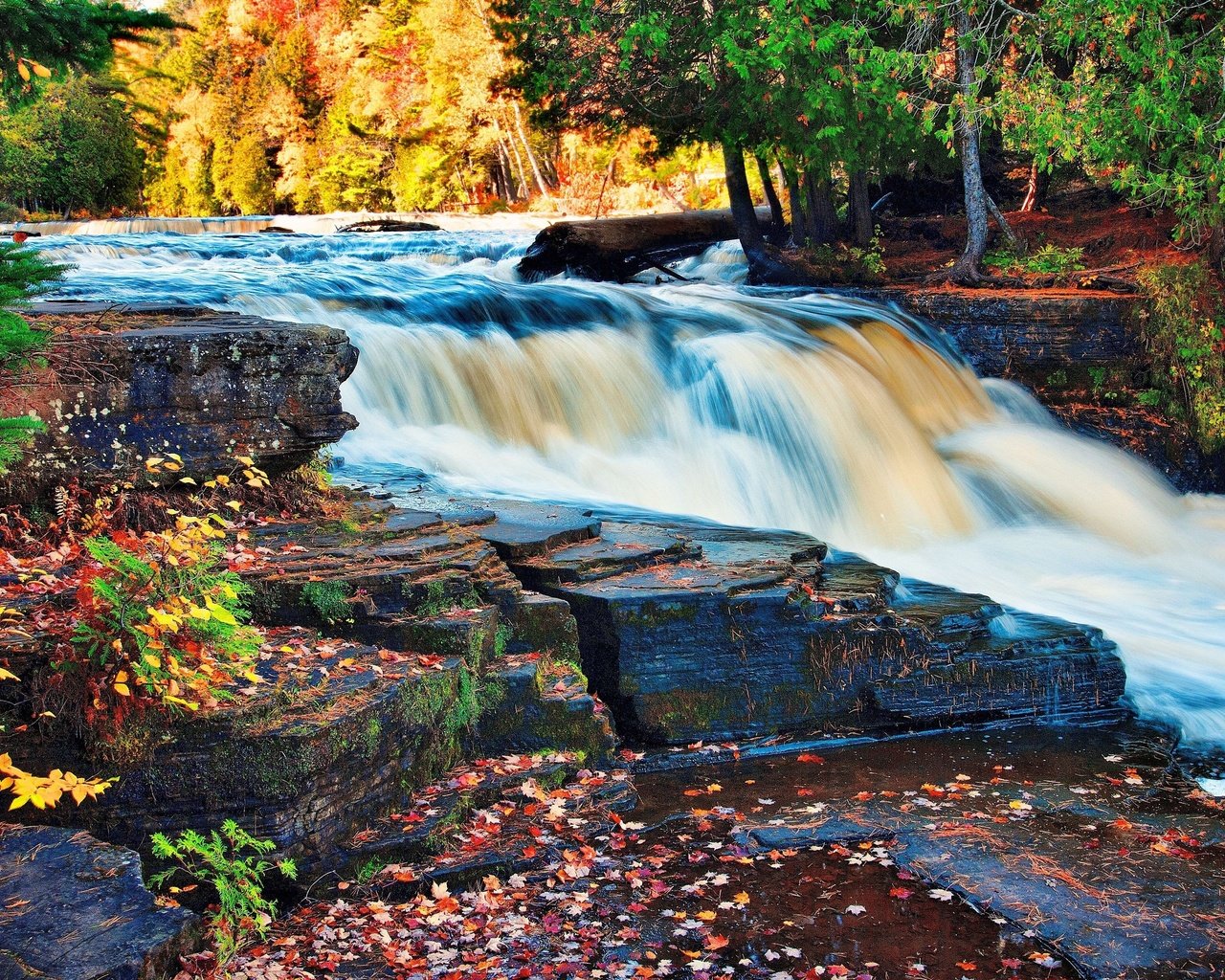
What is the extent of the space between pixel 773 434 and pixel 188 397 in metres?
5.98

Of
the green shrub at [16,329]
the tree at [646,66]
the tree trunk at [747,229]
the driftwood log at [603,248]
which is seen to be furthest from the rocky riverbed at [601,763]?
the tree trunk at [747,229]

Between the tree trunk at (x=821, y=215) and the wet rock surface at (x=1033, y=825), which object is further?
the tree trunk at (x=821, y=215)

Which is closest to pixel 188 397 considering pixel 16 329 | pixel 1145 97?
pixel 16 329

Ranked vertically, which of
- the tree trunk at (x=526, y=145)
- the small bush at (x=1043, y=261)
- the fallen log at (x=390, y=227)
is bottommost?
the small bush at (x=1043, y=261)

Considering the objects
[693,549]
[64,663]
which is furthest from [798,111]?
[64,663]

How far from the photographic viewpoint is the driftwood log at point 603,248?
55.8ft

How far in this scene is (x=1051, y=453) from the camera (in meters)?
12.5

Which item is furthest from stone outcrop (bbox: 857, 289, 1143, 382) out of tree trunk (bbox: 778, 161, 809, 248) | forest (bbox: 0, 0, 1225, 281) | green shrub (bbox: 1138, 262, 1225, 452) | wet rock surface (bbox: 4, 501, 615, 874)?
wet rock surface (bbox: 4, 501, 615, 874)

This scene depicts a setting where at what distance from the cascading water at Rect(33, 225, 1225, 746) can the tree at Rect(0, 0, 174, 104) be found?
3711 millimetres

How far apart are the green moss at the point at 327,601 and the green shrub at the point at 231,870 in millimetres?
1437

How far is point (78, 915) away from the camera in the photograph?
364 cm

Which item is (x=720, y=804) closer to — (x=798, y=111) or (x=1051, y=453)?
(x=1051, y=453)

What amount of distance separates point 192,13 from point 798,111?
62666 mm

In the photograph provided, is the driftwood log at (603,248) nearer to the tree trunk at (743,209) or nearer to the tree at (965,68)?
the tree trunk at (743,209)
